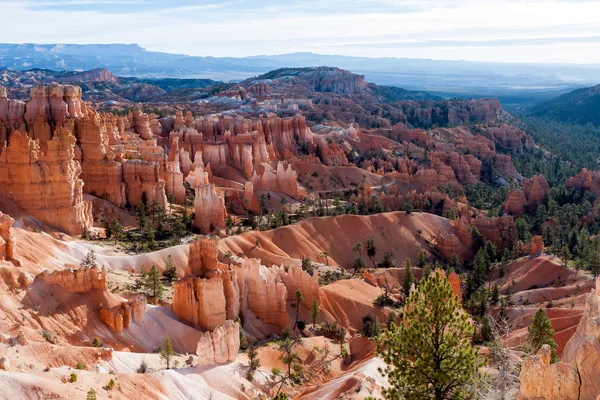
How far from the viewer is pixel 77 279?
119 ft

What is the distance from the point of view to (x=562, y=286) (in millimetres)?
54719

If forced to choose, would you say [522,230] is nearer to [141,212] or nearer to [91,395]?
[141,212]

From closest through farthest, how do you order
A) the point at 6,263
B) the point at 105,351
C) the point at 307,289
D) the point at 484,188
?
the point at 105,351, the point at 6,263, the point at 307,289, the point at 484,188

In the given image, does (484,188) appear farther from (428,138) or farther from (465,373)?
(465,373)

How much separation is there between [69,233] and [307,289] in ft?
64.4

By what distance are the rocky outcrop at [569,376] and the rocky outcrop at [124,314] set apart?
78.9 feet

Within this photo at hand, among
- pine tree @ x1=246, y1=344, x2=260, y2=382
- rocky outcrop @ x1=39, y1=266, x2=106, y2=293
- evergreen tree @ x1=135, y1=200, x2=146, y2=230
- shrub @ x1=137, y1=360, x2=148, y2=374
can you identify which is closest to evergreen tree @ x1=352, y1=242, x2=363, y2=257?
evergreen tree @ x1=135, y1=200, x2=146, y2=230

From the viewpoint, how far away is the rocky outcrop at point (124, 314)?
117 feet

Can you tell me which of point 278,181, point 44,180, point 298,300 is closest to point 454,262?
point 278,181

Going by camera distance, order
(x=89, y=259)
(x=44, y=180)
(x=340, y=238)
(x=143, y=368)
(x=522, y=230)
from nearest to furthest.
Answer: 1. (x=143, y=368)
2. (x=89, y=259)
3. (x=44, y=180)
4. (x=340, y=238)
5. (x=522, y=230)

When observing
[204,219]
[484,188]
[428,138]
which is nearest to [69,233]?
[204,219]

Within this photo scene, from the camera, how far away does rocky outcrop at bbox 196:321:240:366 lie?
109 feet

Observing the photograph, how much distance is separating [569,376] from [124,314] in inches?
1012

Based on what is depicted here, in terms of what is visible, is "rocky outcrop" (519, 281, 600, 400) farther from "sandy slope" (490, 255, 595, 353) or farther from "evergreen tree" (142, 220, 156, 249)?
"evergreen tree" (142, 220, 156, 249)
